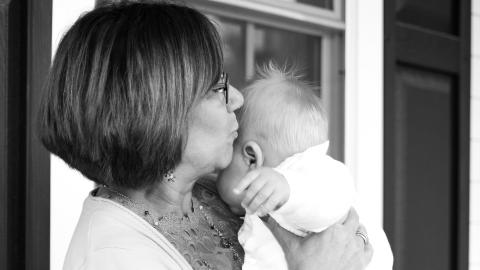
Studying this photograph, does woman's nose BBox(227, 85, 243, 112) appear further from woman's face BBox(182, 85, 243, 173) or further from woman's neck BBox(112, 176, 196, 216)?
woman's neck BBox(112, 176, 196, 216)

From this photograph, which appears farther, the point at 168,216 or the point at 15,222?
the point at 15,222

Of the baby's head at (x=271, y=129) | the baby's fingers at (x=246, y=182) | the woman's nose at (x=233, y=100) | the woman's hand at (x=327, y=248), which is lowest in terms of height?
the woman's hand at (x=327, y=248)

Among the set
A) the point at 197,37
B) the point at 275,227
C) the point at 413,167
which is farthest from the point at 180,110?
the point at 413,167

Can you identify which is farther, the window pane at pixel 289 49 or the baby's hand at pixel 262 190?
the window pane at pixel 289 49

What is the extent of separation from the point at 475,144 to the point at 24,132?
2.21 m

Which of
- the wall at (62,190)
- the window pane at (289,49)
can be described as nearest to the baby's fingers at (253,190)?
the wall at (62,190)

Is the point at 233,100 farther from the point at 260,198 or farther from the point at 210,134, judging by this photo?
the point at 260,198

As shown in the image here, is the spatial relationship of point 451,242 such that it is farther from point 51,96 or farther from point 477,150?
point 51,96

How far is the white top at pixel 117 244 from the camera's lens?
3.26 feet

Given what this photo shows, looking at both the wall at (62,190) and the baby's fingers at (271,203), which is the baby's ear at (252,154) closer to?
the baby's fingers at (271,203)

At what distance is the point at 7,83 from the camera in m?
1.61

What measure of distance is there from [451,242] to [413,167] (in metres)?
0.43

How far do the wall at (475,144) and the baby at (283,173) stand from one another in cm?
180

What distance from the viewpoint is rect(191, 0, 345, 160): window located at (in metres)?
2.35
